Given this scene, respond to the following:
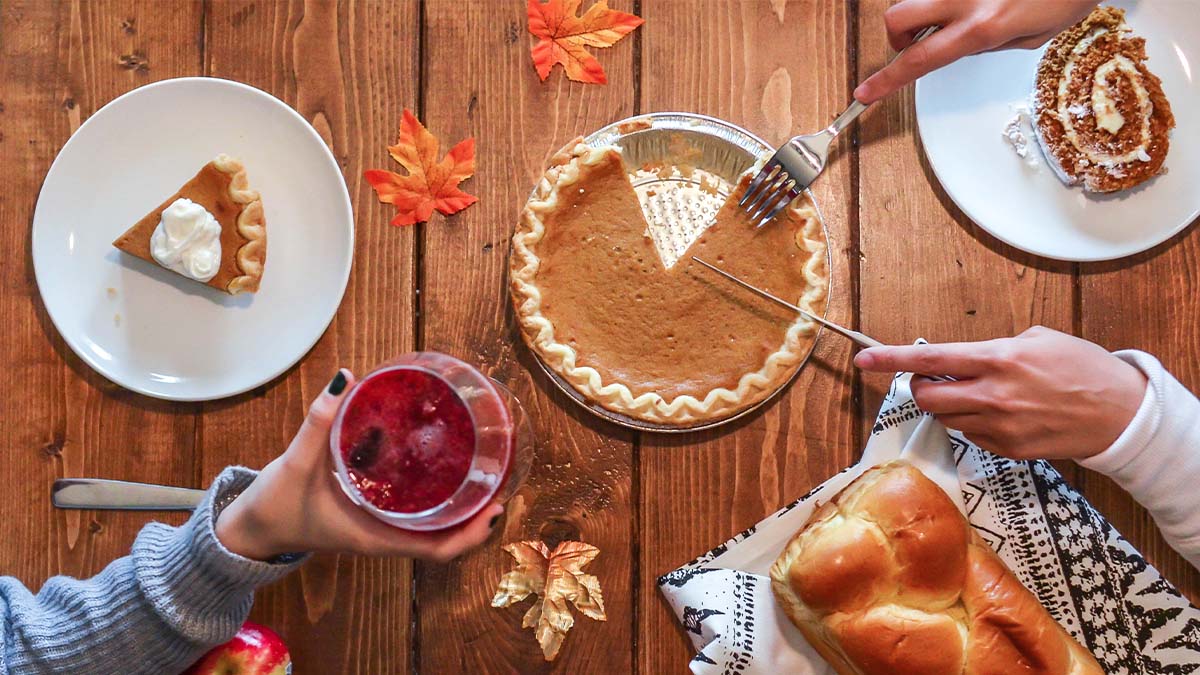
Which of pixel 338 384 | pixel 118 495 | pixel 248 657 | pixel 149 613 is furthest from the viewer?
pixel 118 495

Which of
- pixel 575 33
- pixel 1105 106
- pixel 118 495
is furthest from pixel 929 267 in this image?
pixel 118 495

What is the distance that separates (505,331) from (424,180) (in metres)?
0.32

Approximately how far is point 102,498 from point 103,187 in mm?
568

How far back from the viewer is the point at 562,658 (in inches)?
66.1

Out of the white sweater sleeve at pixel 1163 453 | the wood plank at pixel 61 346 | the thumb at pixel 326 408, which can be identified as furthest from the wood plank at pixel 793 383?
the wood plank at pixel 61 346

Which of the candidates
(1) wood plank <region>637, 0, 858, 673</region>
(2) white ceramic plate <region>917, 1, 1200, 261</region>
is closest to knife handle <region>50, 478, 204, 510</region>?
(1) wood plank <region>637, 0, 858, 673</region>

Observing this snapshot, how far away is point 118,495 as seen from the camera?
1667mm

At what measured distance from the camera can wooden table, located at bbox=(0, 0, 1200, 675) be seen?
1.68m

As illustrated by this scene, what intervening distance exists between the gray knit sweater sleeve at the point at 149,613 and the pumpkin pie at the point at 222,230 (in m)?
0.37

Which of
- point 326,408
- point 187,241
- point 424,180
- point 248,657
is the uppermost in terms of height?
point 424,180

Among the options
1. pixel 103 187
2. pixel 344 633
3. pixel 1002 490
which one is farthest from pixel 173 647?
pixel 1002 490

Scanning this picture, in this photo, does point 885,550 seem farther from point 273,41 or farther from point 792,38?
point 273,41

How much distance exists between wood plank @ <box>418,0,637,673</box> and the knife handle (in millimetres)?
453

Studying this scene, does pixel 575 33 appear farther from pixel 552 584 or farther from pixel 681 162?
pixel 552 584
